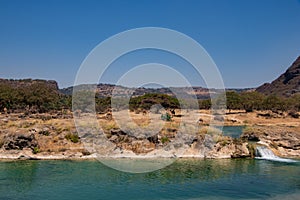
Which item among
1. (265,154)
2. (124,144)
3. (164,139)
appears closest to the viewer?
(265,154)

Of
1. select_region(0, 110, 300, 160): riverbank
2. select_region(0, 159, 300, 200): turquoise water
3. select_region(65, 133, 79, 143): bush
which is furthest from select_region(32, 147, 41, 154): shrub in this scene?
select_region(65, 133, 79, 143): bush

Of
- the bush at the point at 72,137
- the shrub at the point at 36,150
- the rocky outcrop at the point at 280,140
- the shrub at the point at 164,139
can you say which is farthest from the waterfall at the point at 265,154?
the shrub at the point at 36,150

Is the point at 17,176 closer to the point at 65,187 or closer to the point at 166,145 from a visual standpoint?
the point at 65,187

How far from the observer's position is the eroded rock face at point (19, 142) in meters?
34.0

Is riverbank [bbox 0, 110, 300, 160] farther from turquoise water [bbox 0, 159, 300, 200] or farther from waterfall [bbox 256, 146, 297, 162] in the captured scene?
turquoise water [bbox 0, 159, 300, 200]

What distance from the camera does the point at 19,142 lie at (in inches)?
1346

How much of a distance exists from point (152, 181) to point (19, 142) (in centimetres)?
1595

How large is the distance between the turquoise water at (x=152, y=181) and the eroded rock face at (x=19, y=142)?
356cm

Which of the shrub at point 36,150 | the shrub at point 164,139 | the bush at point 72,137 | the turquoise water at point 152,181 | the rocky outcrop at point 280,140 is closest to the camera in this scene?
the turquoise water at point 152,181

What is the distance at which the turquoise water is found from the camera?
21.5 metres

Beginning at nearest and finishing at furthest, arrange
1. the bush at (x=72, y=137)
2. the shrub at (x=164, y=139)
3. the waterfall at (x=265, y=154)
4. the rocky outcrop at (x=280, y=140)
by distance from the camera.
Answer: the waterfall at (x=265, y=154) < the bush at (x=72, y=137) < the shrub at (x=164, y=139) < the rocky outcrop at (x=280, y=140)

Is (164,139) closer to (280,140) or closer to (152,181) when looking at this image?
Answer: (152,181)

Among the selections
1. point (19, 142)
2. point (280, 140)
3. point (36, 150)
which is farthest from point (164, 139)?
point (19, 142)

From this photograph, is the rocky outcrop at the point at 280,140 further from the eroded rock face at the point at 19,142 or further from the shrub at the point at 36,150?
the eroded rock face at the point at 19,142
